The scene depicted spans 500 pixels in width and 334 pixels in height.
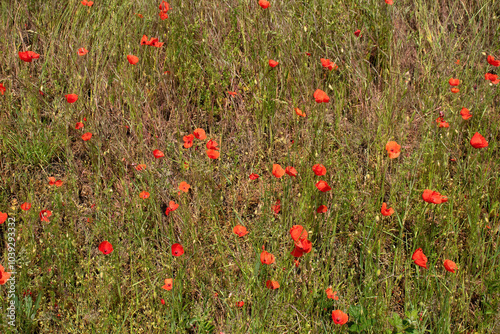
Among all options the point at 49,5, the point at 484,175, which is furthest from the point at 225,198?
the point at 49,5

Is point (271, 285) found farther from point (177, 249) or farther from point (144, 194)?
point (144, 194)

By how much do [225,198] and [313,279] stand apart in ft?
2.13

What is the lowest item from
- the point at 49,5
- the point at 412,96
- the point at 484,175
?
the point at 484,175

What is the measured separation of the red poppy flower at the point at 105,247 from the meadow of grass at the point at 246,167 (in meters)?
0.03

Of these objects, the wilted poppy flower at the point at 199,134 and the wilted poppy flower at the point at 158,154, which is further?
the wilted poppy flower at the point at 199,134

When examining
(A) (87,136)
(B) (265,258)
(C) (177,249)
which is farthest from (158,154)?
(B) (265,258)

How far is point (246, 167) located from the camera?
7.16 feet

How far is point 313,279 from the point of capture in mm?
1672

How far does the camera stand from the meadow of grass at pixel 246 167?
1.61 m

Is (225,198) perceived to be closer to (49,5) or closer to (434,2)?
(49,5)

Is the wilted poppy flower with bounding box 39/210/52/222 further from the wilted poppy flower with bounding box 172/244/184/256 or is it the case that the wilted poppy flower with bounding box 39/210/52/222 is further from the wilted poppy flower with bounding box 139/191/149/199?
the wilted poppy flower with bounding box 172/244/184/256

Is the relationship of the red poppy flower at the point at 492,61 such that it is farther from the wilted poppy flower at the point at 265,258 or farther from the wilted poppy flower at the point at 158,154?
the wilted poppy flower at the point at 158,154

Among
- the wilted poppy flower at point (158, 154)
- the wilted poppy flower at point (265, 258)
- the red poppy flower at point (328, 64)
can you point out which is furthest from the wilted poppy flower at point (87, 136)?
the red poppy flower at point (328, 64)

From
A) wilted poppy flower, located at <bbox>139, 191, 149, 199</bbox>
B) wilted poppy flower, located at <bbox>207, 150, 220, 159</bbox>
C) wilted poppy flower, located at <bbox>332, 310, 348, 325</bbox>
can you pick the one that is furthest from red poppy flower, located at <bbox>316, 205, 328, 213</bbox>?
wilted poppy flower, located at <bbox>139, 191, 149, 199</bbox>
